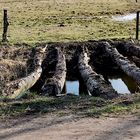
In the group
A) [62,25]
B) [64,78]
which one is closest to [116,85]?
[64,78]

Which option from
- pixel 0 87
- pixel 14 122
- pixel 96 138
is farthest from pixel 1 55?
pixel 96 138

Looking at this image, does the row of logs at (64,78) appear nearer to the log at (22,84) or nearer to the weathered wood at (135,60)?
the log at (22,84)

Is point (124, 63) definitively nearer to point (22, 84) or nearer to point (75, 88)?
point (75, 88)

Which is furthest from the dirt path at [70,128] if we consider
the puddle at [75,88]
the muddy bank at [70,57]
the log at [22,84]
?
the muddy bank at [70,57]

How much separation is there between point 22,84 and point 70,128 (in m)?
5.32

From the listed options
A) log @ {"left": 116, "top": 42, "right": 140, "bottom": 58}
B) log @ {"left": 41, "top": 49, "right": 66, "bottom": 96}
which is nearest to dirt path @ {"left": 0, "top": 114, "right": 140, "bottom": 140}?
log @ {"left": 41, "top": 49, "right": 66, "bottom": 96}

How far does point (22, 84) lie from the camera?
13.2 metres

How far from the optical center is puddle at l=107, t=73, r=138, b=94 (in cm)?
1541

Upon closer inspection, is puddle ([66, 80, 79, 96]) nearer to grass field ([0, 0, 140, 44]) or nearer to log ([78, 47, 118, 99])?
log ([78, 47, 118, 99])

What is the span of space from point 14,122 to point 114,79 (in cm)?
902

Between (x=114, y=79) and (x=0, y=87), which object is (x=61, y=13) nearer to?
(x=114, y=79)

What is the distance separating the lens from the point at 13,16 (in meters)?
32.3

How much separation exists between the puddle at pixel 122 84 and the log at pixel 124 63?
0.55 metres

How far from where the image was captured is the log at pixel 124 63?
14445mm
